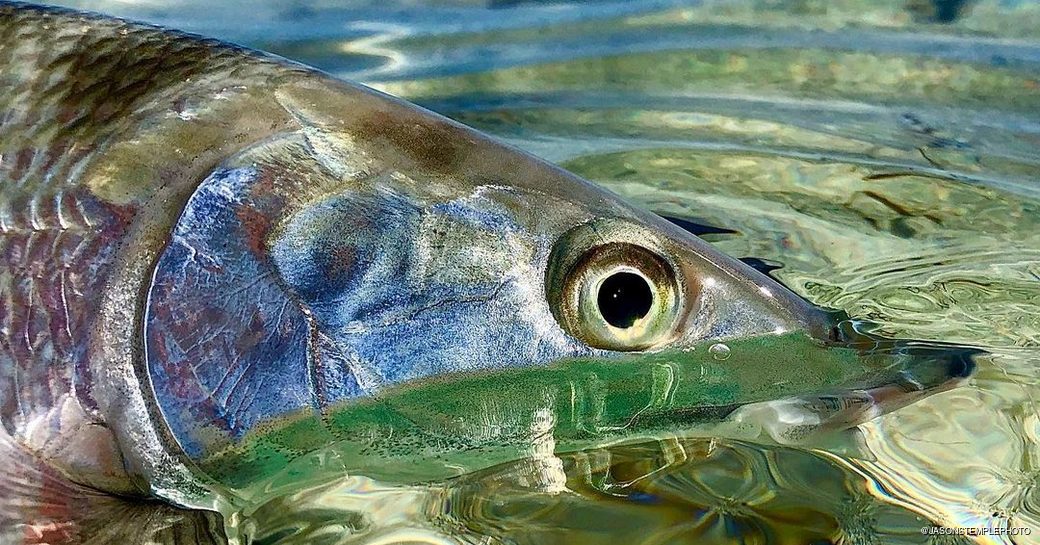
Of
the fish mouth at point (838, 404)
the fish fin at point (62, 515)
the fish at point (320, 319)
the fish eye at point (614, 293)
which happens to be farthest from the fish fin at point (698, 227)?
the fish fin at point (62, 515)

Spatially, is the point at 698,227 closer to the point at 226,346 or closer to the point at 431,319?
the point at 431,319

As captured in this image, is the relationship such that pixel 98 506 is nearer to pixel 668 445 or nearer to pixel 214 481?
pixel 214 481

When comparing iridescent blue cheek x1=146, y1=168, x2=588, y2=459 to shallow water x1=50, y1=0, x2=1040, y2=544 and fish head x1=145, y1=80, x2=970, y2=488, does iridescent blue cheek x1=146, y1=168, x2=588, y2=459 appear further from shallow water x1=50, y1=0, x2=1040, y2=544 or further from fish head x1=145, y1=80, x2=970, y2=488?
shallow water x1=50, y1=0, x2=1040, y2=544

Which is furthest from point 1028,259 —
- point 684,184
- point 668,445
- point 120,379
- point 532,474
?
point 120,379

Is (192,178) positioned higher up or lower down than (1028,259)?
higher up

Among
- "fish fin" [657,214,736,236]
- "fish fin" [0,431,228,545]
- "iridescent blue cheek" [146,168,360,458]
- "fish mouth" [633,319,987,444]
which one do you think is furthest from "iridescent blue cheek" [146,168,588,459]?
"fish fin" [657,214,736,236]

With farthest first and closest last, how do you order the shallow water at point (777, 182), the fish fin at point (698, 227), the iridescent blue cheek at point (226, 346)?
1. the fish fin at point (698, 227)
2. the shallow water at point (777, 182)
3. the iridescent blue cheek at point (226, 346)

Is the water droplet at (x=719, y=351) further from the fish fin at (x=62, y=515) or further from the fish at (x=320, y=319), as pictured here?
the fish fin at (x=62, y=515)
